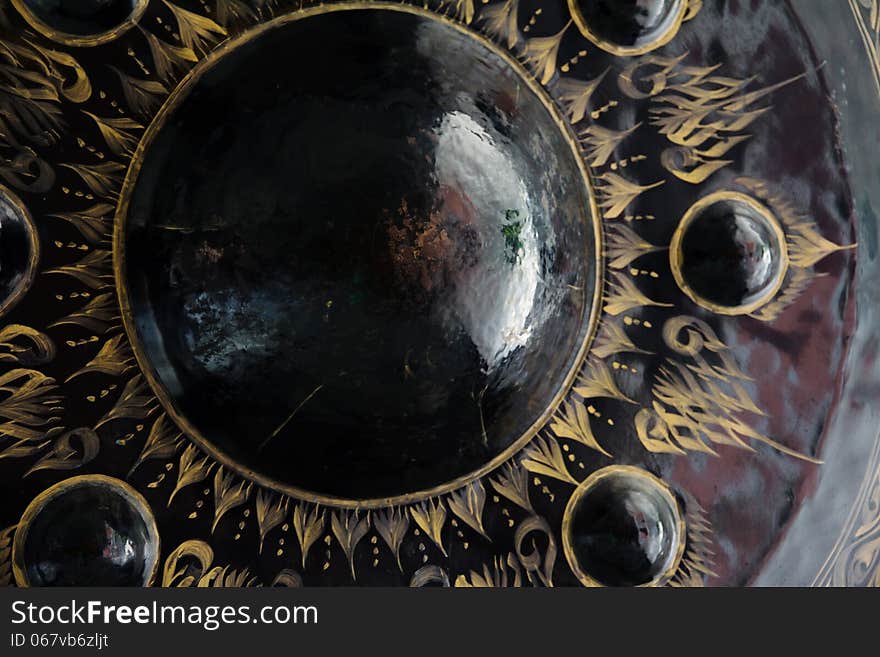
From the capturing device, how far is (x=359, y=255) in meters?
1.36

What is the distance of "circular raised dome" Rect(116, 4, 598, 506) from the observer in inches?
53.2

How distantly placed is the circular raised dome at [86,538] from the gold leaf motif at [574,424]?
2.16 ft

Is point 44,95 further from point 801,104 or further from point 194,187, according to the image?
point 801,104

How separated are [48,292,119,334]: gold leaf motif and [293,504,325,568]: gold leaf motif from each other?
0.41 m

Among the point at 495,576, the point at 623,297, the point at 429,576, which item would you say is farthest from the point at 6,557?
the point at 623,297

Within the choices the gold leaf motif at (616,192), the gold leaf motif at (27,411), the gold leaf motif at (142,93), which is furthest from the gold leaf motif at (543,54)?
the gold leaf motif at (27,411)

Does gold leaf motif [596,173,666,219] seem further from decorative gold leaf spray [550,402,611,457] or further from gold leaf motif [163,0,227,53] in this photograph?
gold leaf motif [163,0,227,53]

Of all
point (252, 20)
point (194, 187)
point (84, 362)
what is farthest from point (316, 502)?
point (252, 20)

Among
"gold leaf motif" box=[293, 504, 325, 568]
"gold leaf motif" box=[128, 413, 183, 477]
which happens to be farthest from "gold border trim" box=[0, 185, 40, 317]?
"gold leaf motif" box=[293, 504, 325, 568]

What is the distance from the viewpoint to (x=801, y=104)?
55.6 inches

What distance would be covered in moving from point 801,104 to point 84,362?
117 cm

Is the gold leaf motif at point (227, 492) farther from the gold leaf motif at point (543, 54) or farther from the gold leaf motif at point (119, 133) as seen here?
the gold leaf motif at point (543, 54)

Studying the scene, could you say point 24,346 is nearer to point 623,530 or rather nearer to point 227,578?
point 227,578

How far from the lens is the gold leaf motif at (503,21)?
139 centimetres
